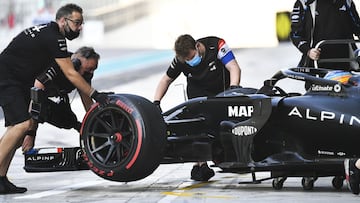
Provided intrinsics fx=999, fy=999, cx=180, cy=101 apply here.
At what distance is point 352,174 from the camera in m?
7.26

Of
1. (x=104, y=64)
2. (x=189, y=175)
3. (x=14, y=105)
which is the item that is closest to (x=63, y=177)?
(x=189, y=175)

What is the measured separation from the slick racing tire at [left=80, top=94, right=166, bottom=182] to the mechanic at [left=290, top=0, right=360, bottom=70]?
1952 mm

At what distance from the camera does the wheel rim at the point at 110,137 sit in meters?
7.81

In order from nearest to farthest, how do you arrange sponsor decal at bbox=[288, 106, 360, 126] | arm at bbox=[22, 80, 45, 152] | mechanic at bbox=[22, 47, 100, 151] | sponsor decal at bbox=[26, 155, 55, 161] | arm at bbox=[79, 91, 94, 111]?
1. sponsor decal at bbox=[288, 106, 360, 126]
2. mechanic at bbox=[22, 47, 100, 151]
3. sponsor decal at bbox=[26, 155, 55, 161]
4. arm at bbox=[22, 80, 45, 152]
5. arm at bbox=[79, 91, 94, 111]

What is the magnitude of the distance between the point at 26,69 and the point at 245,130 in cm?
192

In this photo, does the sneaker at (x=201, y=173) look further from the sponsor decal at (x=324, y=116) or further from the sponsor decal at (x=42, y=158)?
the sponsor decal at (x=324, y=116)

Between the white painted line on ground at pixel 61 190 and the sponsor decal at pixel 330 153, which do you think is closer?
the sponsor decal at pixel 330 153

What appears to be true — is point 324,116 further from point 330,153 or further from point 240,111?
point 240,111

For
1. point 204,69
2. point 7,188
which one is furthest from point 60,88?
point 204,69

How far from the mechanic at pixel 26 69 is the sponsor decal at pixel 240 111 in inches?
39.6

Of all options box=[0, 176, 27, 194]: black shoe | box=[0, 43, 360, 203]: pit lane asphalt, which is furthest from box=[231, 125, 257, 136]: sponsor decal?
box=[0, 176, 27, 194]: black shoe

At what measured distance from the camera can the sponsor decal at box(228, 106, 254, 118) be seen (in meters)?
7.89

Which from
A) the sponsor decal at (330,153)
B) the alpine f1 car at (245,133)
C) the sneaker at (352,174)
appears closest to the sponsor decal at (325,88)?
the alpine f1 car at (245,133)

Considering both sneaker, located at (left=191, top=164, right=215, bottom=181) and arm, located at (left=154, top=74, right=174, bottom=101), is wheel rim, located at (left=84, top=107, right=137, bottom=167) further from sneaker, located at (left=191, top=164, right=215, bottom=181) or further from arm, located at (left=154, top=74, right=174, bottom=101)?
arm, located at (left=154, top=74, right=174, bottom=101)
